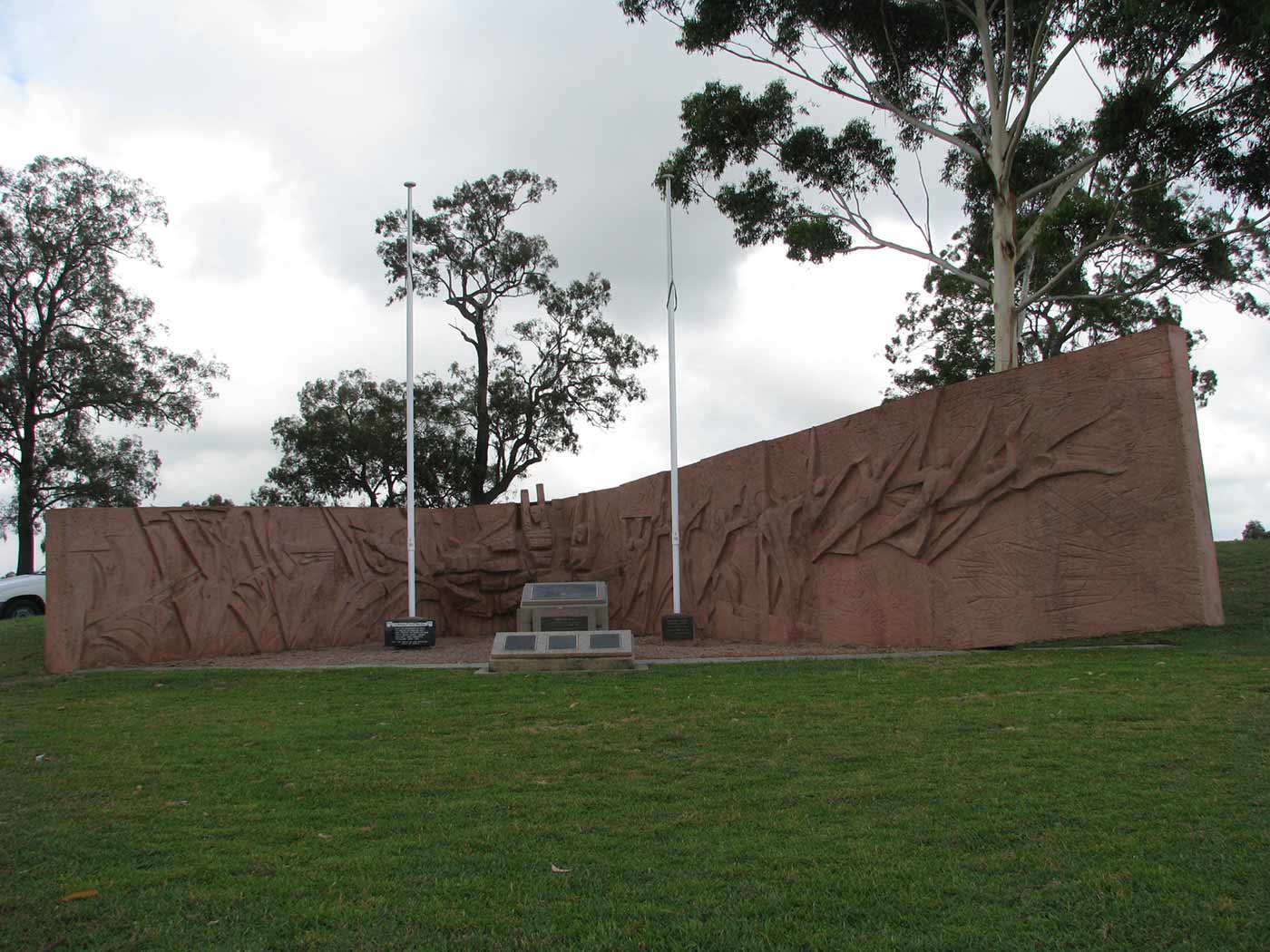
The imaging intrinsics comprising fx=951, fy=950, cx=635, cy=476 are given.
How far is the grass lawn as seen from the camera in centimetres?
315

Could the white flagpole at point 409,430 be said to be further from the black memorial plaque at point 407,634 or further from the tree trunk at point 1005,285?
the tree trunk at point 1005,285

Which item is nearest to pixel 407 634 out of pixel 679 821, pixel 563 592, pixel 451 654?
pixel 451 654

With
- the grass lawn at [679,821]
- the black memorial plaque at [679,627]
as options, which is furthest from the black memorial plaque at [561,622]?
the grass lawn at [679,821]

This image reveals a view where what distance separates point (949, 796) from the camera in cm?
442

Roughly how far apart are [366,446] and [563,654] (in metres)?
21.5

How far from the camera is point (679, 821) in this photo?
4312 millimetres

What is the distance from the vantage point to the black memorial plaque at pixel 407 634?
14719 millimetres

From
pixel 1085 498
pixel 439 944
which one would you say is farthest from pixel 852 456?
pixel 439 944

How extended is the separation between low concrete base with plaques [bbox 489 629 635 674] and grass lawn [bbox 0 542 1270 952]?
8.18 feet

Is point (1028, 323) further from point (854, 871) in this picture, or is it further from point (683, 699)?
point (854, 871)

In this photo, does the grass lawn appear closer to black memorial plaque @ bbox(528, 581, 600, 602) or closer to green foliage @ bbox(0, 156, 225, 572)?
black memorial plaque @ bbox(528, 581, 600, 602)

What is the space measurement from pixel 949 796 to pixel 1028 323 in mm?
22386

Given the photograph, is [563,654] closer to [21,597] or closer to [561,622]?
[561,622]

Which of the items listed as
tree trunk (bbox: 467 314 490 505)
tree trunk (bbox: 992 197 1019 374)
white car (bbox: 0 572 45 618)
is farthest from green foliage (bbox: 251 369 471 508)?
tree trunk (bbox: 992 197 1019 374)
